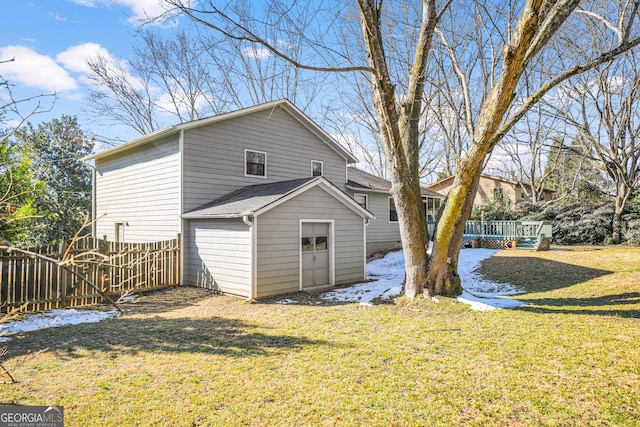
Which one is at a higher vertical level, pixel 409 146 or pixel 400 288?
pixel 409 146

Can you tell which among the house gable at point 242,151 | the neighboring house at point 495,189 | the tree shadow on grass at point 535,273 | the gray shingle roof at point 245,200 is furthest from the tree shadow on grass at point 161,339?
the neighboring house at point 495,189

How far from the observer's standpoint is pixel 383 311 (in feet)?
25.8

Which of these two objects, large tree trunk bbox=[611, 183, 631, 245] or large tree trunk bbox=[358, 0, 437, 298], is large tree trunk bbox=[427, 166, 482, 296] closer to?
large tree trunk bbox=[358, 0, 437, 298]

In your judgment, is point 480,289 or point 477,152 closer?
point 477,152

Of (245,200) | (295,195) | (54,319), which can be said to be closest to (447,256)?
(295,195)

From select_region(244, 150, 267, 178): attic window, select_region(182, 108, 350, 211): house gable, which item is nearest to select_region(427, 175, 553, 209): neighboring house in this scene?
select_region(182, 108, 350, 211): house gable

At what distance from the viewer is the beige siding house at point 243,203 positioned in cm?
980

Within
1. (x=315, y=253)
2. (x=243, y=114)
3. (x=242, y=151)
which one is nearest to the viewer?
(x=315, y=253)

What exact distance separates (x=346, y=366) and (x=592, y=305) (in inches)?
245

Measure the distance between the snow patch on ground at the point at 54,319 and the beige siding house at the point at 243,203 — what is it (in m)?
3.15

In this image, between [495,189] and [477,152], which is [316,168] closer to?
[477,152]

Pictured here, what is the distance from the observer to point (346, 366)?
484cm

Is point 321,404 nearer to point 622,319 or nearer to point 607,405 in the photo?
point 607,405

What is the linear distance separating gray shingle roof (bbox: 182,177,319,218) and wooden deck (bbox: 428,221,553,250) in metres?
11.9
